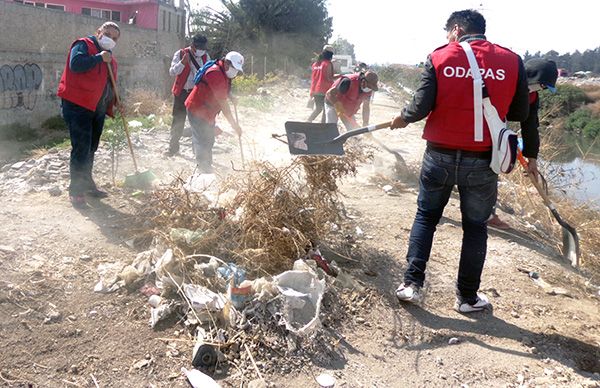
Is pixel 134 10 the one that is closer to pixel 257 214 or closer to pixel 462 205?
pixel 257 214

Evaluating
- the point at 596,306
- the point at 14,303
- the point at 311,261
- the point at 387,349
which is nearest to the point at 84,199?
the point at 14,303

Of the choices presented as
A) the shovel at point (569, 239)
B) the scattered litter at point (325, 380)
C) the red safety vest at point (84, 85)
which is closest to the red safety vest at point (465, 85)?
the shovel at point (569, 239)

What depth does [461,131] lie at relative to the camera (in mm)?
2812

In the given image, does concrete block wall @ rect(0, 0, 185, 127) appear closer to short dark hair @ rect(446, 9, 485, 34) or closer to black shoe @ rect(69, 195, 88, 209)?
black shoe @ rect(69, 195, 88, 209)

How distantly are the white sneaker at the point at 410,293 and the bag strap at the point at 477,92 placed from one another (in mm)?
977

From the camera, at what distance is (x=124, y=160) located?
6141 millimetres

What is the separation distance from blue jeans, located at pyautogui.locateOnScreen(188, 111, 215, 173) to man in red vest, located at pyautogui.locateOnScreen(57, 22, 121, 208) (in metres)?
1.07

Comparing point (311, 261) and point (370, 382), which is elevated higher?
point (311, 261)

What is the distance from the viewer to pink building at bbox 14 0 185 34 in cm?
2211

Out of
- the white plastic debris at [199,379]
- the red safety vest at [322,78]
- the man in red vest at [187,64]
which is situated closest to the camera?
the white plastic debris at [199,379]

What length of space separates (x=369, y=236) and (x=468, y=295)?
122 centimetres

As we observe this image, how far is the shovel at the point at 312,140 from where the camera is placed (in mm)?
3648

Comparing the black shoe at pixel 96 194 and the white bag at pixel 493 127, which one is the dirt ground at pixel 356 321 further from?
the white bag at pixel 493 127

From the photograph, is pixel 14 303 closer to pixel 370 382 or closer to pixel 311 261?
pixel 311 261
